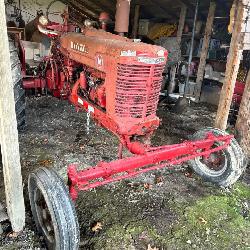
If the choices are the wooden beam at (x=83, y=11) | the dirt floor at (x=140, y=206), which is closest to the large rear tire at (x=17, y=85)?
the dirt floor at (x=140, y=206)

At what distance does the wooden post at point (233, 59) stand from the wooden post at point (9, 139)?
2805 mm

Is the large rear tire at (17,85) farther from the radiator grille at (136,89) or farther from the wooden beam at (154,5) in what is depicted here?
the wooden beam at (154,5)

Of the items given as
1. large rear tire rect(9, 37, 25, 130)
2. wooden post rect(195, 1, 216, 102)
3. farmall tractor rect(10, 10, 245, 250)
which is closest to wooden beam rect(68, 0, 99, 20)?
wooden post rect(195, 1, 216, 102)

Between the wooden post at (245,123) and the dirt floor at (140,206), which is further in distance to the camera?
the wooden post at (245,123)

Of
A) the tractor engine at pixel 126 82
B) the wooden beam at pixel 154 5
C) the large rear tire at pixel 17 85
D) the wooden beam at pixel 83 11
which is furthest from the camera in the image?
the wooden beam at pixel 83 11

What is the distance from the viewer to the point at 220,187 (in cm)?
374

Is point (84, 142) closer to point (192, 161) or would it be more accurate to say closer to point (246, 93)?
point (192, 161)

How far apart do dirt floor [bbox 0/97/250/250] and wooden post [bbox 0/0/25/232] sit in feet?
0.93

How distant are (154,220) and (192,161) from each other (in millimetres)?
1237

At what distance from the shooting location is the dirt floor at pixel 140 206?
9.09 feet

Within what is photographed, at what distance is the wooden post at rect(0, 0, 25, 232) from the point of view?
2.15 metres

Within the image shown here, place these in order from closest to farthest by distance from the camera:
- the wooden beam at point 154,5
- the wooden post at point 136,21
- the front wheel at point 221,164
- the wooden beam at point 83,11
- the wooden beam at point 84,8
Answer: the front wheel at point 221,164 < the wooden beam at point 154,5 < the wooden post at point 136,21 < the wooden beam at point 84,8 < the wooden beam at point 83,11

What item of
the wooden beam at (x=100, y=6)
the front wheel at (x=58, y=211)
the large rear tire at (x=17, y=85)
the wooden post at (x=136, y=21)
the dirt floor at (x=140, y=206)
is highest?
the wooden beam at (x=100, y=6)

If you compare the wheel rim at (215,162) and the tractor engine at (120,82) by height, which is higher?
the tractor engine at (120,82)
